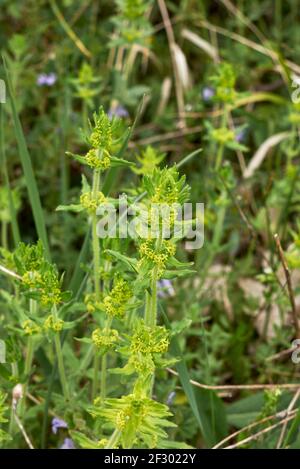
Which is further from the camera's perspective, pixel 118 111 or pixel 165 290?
pixel 118 111

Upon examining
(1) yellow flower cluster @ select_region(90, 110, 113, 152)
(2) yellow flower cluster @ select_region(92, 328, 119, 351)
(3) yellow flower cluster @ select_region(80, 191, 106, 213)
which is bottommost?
(2) yellow flower cluster @ select_region(92, 328, 119, 351)

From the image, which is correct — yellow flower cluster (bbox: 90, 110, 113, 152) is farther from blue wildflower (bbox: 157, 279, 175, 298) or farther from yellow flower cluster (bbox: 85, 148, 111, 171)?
blue wildflower (bbox: 157, 279, 175, 298)

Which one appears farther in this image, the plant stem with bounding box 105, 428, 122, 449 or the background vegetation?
the background vegetation

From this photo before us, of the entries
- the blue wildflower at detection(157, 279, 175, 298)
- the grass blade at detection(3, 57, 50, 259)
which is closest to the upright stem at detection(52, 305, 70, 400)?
the grass blade at detection(3, 57, 50, 259)

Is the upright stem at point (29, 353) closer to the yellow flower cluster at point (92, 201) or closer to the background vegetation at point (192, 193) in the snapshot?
the background vegetation at point (192, 193)

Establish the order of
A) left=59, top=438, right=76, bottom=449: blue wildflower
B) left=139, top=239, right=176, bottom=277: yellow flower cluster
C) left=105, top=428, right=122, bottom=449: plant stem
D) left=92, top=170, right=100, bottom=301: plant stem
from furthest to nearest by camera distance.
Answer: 1. left=59, top=438, right=76, bottom=449: blue wildflower
2. left=92, top=170, right=100, bottom=301: plant stem
3. left=105, top=428, right=122, bottom=449: plant stem
4. left=139, top=239, right=176, bottom=277: yellow flower cluster

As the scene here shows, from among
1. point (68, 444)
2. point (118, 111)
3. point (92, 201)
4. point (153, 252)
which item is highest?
point (118, 111)

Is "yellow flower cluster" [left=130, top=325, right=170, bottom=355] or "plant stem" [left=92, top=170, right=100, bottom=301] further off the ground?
"plant stem" [left=92, top=170, right=100, bottom=301]

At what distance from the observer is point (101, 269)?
186cm

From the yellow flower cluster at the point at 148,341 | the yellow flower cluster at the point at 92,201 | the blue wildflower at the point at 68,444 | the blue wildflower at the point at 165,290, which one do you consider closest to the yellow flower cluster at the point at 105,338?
the yellow flower cluster at the point at 148,341

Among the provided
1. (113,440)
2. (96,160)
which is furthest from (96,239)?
(113,440)

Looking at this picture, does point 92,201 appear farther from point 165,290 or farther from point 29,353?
point 165,290

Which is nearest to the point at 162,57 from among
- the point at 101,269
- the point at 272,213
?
the point at 272,213

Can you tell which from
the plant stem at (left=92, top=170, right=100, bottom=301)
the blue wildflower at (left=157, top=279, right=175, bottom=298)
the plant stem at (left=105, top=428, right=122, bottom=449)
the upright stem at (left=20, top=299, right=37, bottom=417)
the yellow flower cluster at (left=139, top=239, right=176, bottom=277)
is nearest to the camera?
the yellow flower cluster at (left=139, top=239, right=176, bottom=277)
